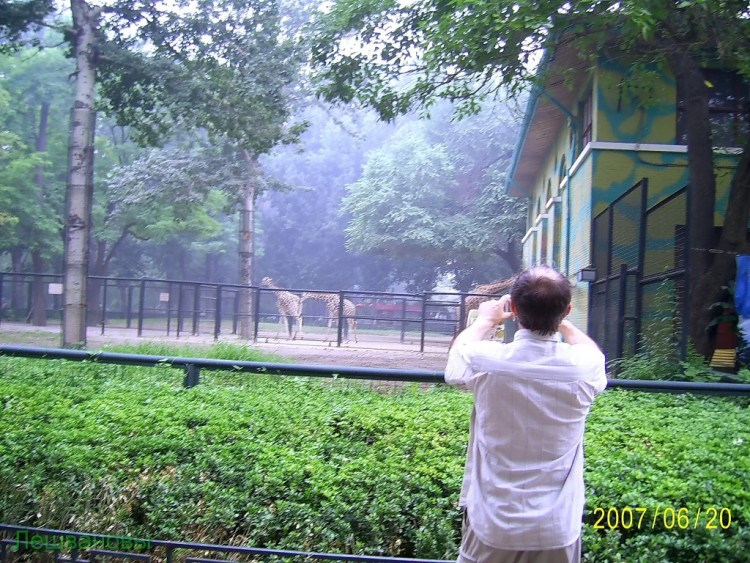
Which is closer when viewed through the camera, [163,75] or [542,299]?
[542,299]

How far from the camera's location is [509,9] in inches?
346

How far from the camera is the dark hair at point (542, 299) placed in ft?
8.14

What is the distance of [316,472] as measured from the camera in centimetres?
387

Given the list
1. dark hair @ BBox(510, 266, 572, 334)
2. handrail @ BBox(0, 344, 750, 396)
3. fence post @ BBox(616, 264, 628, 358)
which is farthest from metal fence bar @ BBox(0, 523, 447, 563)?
fence post @ BBox(616, 264, 628, 358)

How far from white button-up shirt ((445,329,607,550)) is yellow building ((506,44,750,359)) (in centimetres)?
674

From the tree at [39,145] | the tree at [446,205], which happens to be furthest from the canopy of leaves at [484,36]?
the tree at [446,205]

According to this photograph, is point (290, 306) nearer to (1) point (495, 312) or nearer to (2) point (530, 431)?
(1) point (495, 312)

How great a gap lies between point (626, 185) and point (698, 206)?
3.87 metres

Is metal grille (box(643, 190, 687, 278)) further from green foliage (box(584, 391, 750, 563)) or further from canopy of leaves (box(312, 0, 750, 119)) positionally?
green foliage (box(584, 391, 750, 563))

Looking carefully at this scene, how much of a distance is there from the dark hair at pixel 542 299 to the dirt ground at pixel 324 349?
40.5 feet

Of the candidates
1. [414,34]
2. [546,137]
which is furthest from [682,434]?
[546,137]

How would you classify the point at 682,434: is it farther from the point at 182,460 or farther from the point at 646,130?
the point at 646,130

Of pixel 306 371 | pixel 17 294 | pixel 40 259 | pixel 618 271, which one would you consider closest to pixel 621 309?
pixel 618 271
